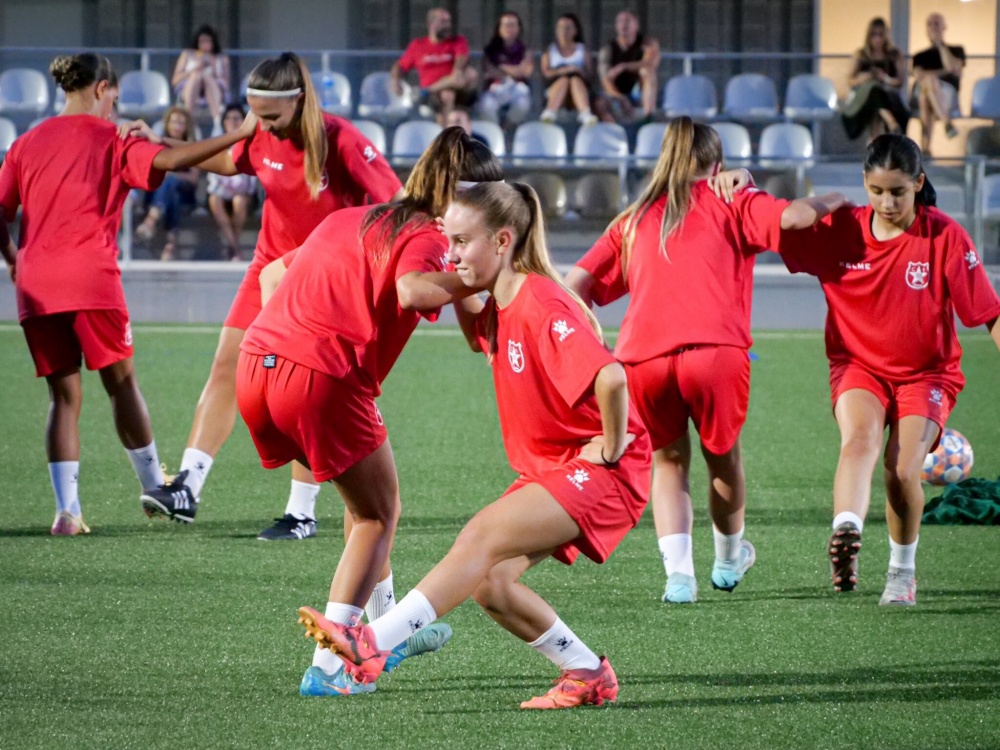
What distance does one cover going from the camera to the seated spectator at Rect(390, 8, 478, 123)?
Result: 56.8ft

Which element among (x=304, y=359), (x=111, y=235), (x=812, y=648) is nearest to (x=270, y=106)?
(x=111, y=235)

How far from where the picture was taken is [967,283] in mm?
5371

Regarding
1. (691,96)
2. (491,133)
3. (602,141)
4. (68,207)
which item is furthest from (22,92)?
(68,207)

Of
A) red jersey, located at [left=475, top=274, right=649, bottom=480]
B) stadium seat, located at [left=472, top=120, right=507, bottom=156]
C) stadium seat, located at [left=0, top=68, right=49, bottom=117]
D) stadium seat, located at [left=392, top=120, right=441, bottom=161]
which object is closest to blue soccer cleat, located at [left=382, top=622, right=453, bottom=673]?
red jersey, located at [left=475, top=274, right=649, bottom=480]

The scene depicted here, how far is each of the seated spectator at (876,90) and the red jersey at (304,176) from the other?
1136 centimetres

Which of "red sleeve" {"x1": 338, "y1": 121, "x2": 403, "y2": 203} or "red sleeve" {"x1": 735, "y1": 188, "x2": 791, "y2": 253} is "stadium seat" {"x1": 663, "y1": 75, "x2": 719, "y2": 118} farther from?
"red sleeve" {"x1": 735, "y1": 188, "x2": 791, "y2": 253}

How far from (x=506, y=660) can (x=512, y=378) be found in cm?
112

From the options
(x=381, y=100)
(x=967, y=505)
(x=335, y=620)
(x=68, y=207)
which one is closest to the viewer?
(x=335, y=620)

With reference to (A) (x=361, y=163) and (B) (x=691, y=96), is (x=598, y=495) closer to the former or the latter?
(A) (x=361, y=163)

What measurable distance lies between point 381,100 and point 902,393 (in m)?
13.1

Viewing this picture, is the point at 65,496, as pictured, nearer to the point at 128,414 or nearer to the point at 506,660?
the point at 128,414

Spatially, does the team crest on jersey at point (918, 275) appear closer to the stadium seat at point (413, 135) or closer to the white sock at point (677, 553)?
the white sock at point (677, 553)

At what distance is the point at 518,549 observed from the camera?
151 inches

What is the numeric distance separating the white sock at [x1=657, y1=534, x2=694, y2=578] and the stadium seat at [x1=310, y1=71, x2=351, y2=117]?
1260 cm
